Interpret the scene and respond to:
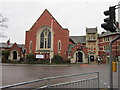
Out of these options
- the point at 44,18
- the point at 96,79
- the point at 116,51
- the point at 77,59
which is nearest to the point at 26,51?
the point at 44,18

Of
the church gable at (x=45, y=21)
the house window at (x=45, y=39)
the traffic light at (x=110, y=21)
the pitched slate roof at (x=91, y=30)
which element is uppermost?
the church gable at (x=45, y=21)

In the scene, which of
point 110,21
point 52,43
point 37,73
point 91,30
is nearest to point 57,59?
point 52,43

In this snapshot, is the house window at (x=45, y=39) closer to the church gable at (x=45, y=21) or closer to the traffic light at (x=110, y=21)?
the church gable at (x=45, y=21)

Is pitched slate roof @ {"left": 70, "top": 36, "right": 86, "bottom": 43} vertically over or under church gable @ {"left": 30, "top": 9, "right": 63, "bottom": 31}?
under

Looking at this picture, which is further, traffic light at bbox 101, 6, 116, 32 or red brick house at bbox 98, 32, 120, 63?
red brick house at bbox 98, 32, 120, 63

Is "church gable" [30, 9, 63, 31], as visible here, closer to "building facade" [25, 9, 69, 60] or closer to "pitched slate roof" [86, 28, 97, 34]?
"building facade" [25, 9, 69, 60]

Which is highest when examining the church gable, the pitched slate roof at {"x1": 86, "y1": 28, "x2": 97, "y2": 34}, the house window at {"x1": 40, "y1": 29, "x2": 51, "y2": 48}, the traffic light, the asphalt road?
the church gable

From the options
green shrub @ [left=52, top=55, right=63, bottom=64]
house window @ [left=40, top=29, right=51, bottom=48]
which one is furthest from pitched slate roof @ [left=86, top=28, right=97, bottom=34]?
green shrub @ [left=52, top=55, right=63, bottom=64]

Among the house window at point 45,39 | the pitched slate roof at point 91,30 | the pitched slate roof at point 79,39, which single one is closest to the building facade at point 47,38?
the house window at point 45,39

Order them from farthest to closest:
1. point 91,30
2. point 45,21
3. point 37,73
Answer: point 91,30 → point 45,21 → point 37,73

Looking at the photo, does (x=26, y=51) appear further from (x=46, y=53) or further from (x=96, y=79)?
(x=96, y=79)

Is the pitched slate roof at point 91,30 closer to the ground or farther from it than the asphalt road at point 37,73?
farther from it

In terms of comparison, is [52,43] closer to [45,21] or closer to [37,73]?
[45,21]

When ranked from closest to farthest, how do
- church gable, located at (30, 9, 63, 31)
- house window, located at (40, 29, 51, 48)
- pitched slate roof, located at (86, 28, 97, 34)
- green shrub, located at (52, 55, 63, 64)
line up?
1. green shrub, located at (52, 55, 63, 64)
2. church gable, located at (30, 9, 63, 31)
3. house window, located at (40, 29, 51, 48)
4. pitched slate roof, located at (86, 28, 97, 34)
